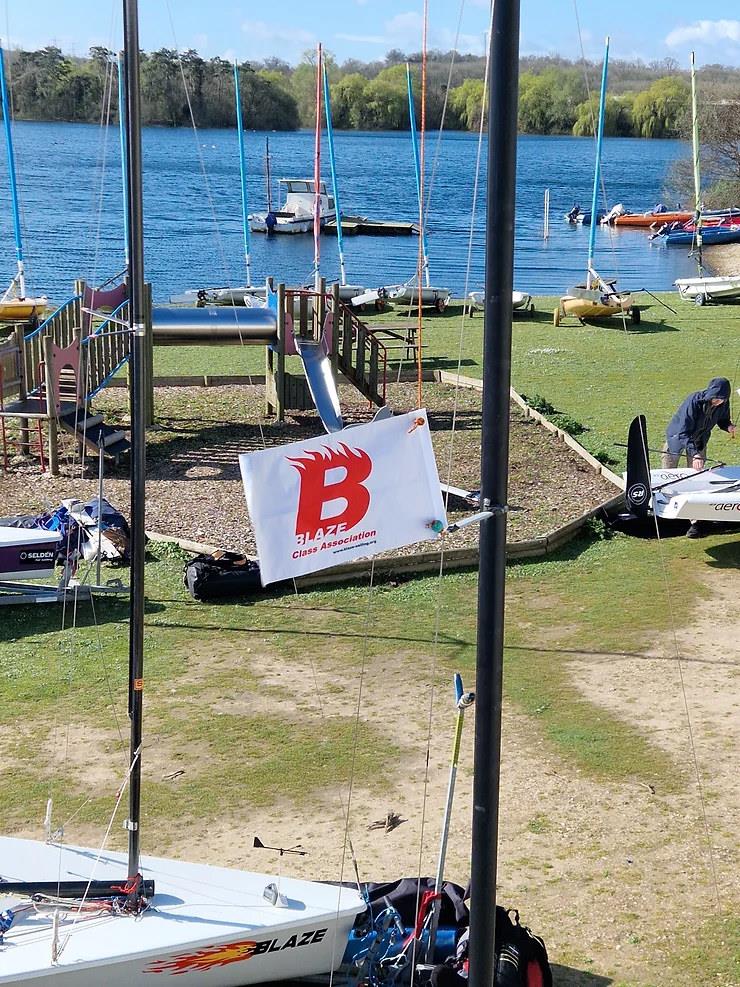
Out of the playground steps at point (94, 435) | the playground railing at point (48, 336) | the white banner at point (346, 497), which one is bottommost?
the playground steps at point (94, 435)

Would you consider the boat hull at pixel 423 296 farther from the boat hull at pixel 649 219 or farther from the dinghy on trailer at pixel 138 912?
the boat hull at pixel 649 219

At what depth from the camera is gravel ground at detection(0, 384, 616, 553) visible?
15.9 meters

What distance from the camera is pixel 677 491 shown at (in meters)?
15.1

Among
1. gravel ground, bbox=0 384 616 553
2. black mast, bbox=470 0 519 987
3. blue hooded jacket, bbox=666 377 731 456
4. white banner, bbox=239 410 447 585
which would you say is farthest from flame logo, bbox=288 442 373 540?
blue hooded jacket, bbox=666 377 731 456

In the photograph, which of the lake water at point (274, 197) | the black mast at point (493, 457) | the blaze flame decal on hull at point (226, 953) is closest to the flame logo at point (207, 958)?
the blaze flame decal on hull at point (226, 953)

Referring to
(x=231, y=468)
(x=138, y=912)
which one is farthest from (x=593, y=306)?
(x=138, y=912)

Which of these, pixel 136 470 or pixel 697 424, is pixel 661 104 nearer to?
pixel 697 424

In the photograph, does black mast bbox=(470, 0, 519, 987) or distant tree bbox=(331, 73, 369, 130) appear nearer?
black mast bbox=(470, 0, 519, 987)

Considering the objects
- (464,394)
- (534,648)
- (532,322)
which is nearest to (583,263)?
(532,322)

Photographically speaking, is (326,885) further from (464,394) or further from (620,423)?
(464,394)

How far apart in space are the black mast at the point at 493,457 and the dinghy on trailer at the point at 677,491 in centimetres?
898

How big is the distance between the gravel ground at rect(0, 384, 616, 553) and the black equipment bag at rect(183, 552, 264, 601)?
3.53 ft

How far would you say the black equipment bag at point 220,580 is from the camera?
1346 cm

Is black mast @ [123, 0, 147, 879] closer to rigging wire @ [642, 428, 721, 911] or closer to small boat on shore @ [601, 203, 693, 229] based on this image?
rigging wire @ [642, 428, 721, 911]
